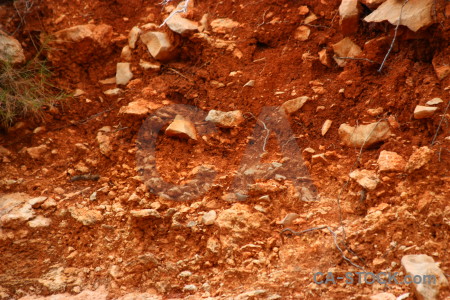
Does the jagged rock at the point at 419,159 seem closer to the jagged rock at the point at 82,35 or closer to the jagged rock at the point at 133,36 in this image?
the jagged rock at the point at 133,36

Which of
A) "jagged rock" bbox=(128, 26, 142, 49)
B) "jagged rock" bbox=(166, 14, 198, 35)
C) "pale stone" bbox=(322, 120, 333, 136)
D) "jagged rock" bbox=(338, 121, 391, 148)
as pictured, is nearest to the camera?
"jagged rock" bbox=(338, 121, 391, 148)

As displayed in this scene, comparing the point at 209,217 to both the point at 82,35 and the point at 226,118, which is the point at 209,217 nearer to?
the point at 226,118

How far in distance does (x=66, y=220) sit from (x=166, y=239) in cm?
57

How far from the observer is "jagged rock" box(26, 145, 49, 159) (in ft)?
8.62

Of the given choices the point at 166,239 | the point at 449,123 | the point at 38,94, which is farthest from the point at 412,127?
the point at 38,94

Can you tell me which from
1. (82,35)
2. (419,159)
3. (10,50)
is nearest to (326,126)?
(419,159)

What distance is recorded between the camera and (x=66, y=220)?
2.37 m

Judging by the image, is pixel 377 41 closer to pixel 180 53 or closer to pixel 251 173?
pixel 251 173

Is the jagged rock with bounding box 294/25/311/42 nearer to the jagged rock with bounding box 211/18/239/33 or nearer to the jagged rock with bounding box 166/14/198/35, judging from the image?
the jagged rock with bounding box 211/18/239/33

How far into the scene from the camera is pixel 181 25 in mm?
2756

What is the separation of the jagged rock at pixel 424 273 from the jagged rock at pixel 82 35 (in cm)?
219

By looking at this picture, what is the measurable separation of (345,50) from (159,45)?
1.11 metres

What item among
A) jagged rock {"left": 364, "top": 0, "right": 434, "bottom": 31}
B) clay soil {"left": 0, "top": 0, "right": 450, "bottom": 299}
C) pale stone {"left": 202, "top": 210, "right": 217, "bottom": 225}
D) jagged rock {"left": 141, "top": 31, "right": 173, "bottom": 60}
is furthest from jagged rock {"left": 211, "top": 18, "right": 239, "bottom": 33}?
pale stone {"left": 202, "top": 210, "right": 217, "bottom": 225}

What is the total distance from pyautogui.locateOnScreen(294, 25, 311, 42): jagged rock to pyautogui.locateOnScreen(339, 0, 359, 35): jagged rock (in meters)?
0.20
